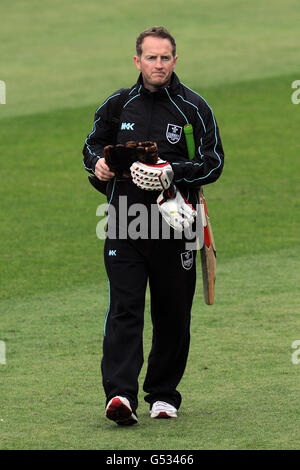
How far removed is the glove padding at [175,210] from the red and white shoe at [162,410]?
99 cm

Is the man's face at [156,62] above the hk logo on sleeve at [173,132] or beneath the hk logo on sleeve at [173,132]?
A: above

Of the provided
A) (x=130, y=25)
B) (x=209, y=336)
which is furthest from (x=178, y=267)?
(x=130, y=25)

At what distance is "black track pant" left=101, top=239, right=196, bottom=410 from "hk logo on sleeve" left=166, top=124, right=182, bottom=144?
0.55 m

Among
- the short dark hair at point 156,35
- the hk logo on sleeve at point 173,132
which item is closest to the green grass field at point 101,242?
the hk logo on sleeve at point 173,132

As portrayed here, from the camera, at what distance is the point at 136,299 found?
6.11 meters

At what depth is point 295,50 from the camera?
2545cm

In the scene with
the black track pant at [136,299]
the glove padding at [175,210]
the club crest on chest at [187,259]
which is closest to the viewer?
the glove padding at [175,210]

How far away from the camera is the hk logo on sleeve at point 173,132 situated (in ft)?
20.1

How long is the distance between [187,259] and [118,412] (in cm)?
93
